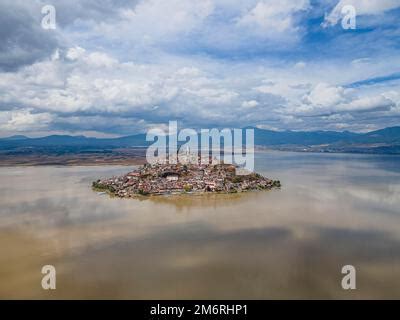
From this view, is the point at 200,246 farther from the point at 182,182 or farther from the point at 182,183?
the point at 182,182

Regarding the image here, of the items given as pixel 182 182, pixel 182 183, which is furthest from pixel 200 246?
pixel 182 182

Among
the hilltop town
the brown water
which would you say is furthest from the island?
the brown water

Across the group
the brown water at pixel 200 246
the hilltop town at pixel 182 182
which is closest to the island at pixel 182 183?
the hilltop town at pixel 182 182

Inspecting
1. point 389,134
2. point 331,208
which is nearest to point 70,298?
point 331,208

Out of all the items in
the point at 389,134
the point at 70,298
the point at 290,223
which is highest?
the point at 389,134

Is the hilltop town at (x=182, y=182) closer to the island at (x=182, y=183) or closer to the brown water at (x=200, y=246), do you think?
the island at (x=182, y=183)

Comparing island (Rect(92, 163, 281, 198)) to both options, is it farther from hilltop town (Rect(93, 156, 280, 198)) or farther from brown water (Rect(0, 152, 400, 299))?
brown water (Rect(0, 152, 400, 299))

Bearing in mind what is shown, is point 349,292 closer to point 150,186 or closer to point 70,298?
point 70,298

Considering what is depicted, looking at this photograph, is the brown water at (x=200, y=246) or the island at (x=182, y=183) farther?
the island at (x=182, y=183)
